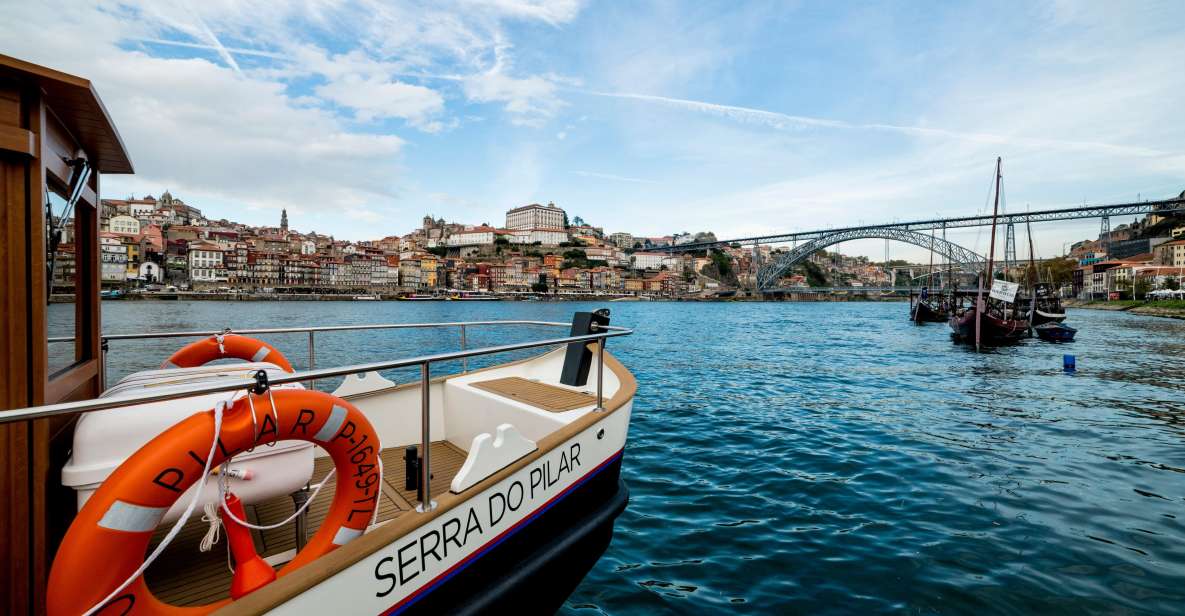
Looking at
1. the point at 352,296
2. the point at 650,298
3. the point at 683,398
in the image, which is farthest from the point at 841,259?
the point at 683,398

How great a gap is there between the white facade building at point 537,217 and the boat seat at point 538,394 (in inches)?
6262

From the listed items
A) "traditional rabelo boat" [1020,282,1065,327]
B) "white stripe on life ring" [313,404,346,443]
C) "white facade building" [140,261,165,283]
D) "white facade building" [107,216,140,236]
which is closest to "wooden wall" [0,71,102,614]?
"white stripe on life ring" [313,404,346,443]

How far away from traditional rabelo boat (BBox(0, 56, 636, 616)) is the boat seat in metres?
0.63

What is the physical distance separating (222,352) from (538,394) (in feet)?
7.56

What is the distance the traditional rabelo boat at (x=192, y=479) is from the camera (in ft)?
5.23

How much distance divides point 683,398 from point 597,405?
7.34 m

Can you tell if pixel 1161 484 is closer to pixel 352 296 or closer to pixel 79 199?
pixel 79 199

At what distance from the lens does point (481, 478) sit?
2613 millimetres

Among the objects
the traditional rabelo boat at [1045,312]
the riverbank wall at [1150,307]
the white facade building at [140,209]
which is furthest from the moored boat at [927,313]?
the white facade building at [140,209]

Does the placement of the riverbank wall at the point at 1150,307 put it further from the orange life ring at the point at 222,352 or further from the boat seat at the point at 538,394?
the orange life ring at the point at 222,352

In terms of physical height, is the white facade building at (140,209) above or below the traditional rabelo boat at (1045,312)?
above

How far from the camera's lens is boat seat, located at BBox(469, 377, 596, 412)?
161 inches

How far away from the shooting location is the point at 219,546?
2.49 metres

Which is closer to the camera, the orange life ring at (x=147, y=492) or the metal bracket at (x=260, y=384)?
the orange life ring at (x=147, y=492)
